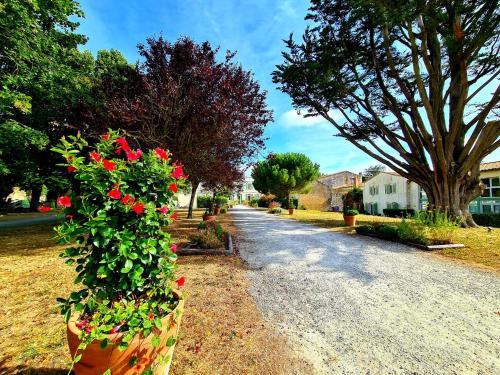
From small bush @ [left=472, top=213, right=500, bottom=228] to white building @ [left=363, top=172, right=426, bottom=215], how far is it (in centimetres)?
839

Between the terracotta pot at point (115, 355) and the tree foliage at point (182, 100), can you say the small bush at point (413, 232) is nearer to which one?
the tree foliage at point (182, 100)

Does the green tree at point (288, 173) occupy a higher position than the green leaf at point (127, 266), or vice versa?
the green tree at point (288, 173)

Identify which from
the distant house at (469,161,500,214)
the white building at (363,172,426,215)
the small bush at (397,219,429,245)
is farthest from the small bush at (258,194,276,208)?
the small bush at (397,219,429,245)

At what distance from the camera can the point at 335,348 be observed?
2.94m

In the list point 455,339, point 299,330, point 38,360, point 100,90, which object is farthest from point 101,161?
point 100,90

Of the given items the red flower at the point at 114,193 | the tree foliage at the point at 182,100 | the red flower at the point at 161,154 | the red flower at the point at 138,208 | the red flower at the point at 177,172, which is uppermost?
the tree foliage at the point at 182,100

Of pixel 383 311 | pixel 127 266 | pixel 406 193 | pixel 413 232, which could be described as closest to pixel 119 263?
pixel 127 266

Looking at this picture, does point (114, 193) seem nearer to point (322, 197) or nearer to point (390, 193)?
point (390, 193)

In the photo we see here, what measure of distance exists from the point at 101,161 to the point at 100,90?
9580mm

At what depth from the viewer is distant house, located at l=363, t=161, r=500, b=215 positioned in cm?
2128

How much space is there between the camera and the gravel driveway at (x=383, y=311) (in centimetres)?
273

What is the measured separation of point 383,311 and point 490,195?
25.5 meters

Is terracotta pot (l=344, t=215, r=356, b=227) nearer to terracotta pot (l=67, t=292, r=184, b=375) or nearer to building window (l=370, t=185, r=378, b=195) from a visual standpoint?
terracotta pot (l=67, t=292, r=184, b=375)

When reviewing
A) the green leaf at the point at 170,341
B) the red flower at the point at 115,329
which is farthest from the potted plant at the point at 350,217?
the red flower at the point at 115,329
